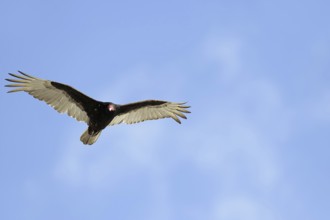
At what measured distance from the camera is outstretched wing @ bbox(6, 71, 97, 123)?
71.6 ft

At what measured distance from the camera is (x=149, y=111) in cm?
2303

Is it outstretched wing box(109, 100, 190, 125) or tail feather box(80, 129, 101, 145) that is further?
outstretched wing box(109, 100, 190, 125)

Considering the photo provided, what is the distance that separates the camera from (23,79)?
2181 centimetres

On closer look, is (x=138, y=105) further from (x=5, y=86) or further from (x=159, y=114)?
(x=5, y=86)

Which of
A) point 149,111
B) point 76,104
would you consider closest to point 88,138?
point 76,104

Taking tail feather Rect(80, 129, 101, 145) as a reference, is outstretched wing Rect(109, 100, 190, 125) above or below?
above

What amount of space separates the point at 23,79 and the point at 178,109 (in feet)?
13.4

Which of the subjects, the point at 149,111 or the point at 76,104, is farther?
the point at 149,111

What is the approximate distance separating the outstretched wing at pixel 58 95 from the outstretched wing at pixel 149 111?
98 cm

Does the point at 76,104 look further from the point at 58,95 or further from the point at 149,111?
the point at 149,111

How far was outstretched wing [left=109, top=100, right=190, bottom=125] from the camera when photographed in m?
22.8

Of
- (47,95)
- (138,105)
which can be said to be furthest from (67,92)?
(138,105)

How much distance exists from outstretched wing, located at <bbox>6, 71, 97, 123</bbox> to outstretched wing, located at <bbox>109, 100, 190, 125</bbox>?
984mm

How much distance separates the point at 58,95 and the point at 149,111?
2.49 metres
